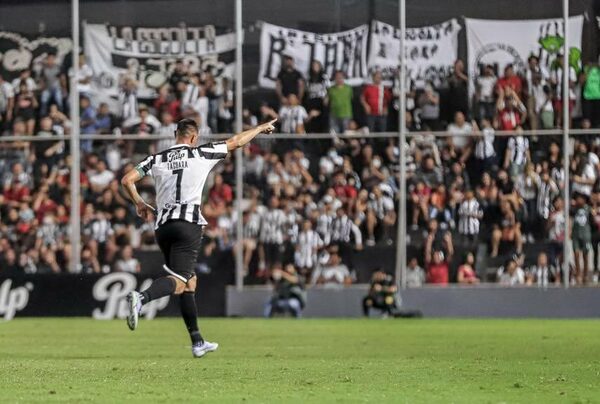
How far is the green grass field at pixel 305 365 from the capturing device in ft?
31.2

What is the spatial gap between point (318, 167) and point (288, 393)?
69.6 feet

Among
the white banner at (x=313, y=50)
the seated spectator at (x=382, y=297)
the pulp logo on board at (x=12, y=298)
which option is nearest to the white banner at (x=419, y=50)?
the white banner at (x=313, y=50)

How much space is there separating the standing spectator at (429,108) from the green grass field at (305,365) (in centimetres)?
913

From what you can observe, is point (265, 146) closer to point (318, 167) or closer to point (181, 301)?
point (318, 167)

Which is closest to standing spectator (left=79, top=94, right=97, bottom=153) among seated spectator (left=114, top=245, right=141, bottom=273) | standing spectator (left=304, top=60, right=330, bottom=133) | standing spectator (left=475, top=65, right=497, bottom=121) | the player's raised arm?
seated spectator (left=114, top=245, right=141, bottom=273)

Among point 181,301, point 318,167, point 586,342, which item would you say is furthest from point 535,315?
point 181,301

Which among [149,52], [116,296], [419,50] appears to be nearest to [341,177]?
[419,50]

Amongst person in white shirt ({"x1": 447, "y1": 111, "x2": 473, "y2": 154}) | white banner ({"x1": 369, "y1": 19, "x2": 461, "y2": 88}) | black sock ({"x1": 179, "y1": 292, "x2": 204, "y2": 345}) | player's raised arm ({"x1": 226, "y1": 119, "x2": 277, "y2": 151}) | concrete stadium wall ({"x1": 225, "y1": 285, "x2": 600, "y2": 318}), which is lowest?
concrete stadium wall ({"x1": 225, "y1": 285, "x2": 600, "y2": 318})

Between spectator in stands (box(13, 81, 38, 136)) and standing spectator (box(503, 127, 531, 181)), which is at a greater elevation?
spectator in stands (box(13, 81, 38, 136))

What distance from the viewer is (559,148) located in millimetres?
30109

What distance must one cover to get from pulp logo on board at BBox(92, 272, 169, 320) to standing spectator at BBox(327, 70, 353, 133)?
599cm

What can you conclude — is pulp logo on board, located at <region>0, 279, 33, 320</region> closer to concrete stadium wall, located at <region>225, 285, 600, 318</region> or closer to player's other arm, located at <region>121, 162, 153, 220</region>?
concrete stadium wall, located at <region>225, 285, 600, 318</region>

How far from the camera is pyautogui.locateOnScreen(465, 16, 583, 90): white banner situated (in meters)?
30.4

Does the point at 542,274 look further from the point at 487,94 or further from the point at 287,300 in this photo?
the point at 287,300
